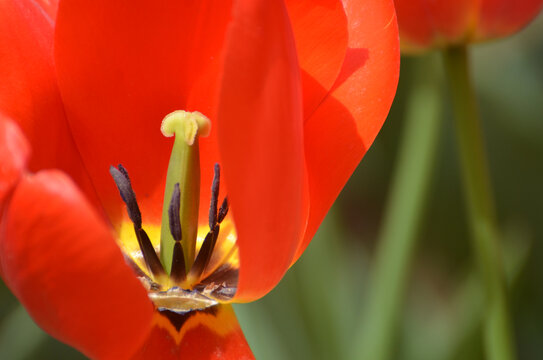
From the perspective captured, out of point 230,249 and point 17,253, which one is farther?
point 230,249

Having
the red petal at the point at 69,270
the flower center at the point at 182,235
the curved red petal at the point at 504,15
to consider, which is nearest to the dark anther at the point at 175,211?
the flower center at the point at 182,235

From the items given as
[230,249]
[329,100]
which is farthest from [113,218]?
[329,100]

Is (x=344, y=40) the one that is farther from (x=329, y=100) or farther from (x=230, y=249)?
(x=230, y=249)

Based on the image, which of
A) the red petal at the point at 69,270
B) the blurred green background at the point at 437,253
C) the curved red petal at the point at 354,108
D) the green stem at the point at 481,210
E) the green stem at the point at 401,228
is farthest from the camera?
the blurred green background at the point at 437,253

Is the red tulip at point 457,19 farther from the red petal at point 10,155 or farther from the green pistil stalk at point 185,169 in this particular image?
the red petal at point 10,155

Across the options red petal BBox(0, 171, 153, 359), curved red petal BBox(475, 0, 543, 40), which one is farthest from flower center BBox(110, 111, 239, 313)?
curved red petal BBox(475, 0, 543, 40)

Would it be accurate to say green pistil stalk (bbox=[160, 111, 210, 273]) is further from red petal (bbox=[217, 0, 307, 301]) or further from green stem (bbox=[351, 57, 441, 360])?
green stem (bbox=[351, 57, 441, 360])
